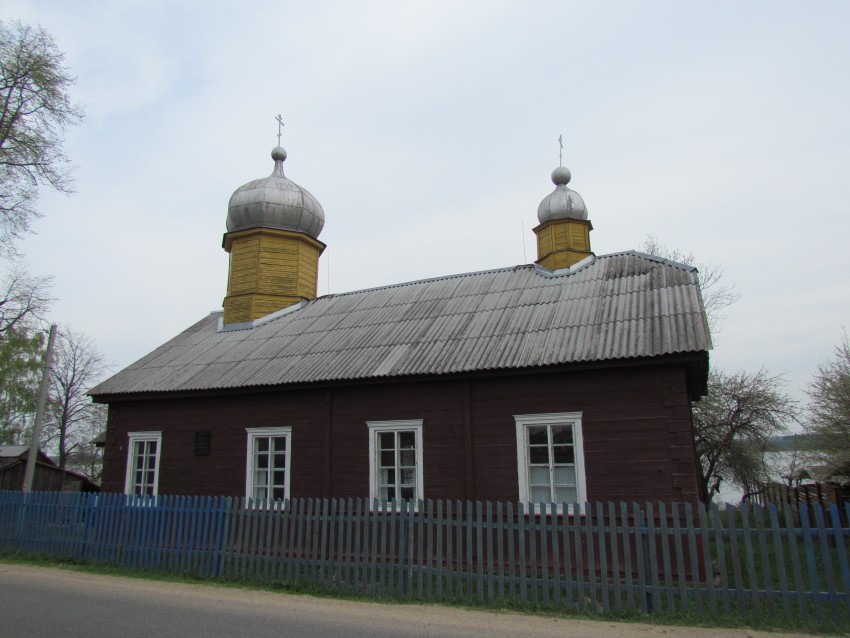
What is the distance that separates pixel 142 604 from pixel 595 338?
7.41m

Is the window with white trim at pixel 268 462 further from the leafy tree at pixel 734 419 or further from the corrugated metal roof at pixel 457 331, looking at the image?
the leafy tree at pixel 734 419

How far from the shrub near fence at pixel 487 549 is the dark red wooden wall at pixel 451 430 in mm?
705

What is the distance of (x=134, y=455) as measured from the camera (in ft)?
43.6

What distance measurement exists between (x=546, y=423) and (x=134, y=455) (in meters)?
9.39

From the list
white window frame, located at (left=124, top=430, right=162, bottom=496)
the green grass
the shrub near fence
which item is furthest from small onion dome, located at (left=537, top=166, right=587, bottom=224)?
white window frame, located at (left=124, top=430, right=162, bottom=496)

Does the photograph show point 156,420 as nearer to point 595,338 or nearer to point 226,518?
point 226,518

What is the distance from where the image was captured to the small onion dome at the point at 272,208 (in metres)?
16.8

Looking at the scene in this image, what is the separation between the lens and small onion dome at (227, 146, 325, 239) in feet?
55.0

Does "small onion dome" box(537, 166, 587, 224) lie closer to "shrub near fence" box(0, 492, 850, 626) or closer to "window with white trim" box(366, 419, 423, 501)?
"window with white trim" box(366, 419, 423, 501)

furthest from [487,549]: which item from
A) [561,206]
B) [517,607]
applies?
[561,206]

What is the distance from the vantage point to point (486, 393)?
33.0 ft

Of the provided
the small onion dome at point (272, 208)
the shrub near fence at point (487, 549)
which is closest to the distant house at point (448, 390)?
the shrub near fence at point (487, 549)

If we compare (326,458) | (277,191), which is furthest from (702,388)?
(277,191)

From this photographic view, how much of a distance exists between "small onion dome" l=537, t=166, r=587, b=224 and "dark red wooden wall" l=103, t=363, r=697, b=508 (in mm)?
5982
